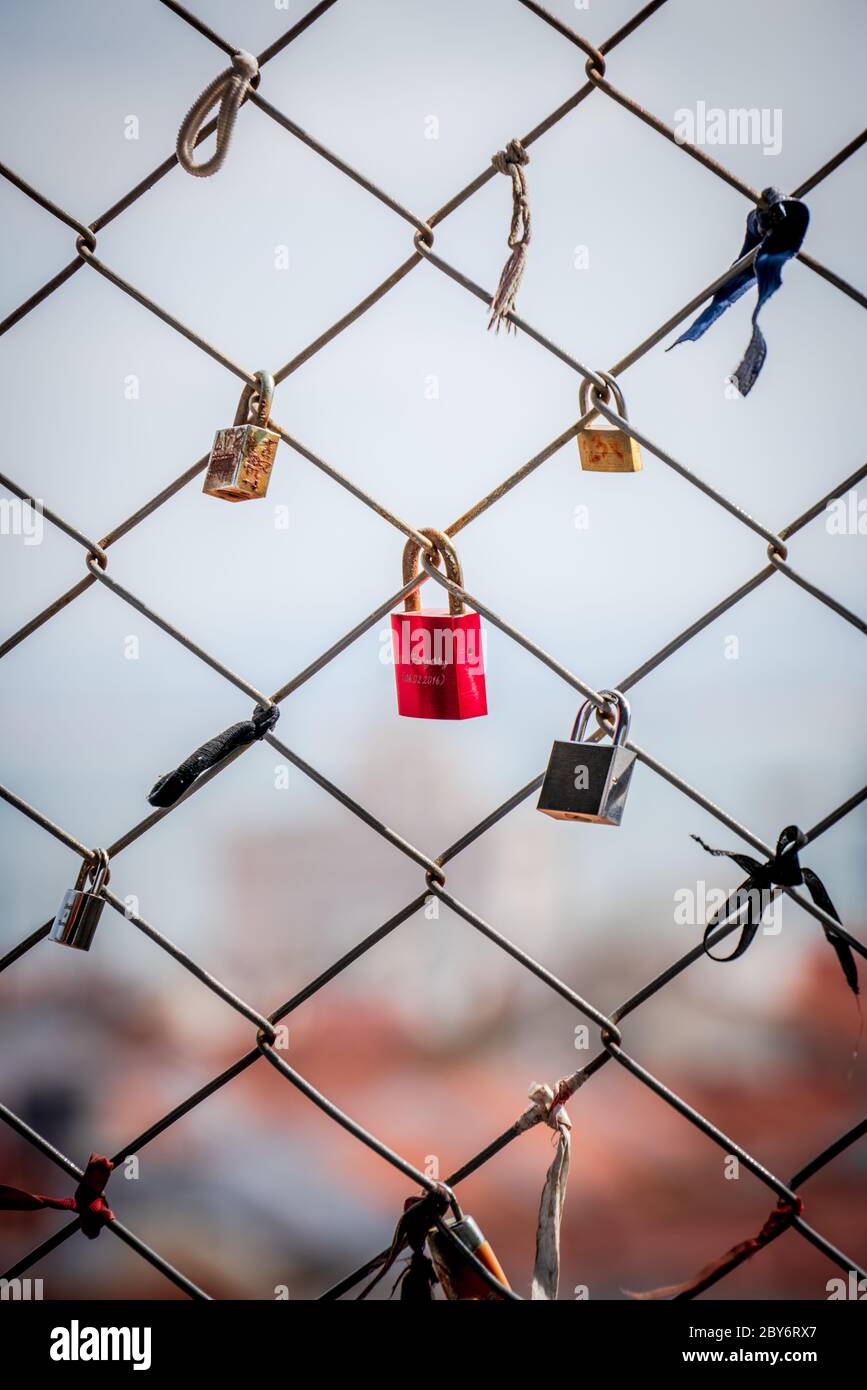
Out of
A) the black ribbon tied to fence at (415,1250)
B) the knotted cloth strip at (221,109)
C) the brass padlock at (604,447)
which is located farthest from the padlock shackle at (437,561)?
the black ribbon tied to fence at (415,1250)

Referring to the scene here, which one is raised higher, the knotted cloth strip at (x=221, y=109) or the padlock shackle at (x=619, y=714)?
the knotted cloth strip at (x=221, y=109)

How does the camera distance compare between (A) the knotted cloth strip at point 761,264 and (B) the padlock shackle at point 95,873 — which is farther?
(B) the padlock shackle at point 95,873

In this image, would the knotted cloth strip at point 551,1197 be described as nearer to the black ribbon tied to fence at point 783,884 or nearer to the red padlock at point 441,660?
the black ribbon tied to fence at point 783,884

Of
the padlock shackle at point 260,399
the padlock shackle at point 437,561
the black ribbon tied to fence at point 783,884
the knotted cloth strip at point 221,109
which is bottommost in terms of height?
the black ribbon tied to fence at point 783,884

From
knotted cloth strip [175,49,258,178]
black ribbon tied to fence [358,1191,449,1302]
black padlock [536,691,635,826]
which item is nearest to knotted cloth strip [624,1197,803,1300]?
black ribbon tied to fence [358,1191,449,1302]

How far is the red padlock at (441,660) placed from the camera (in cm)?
98

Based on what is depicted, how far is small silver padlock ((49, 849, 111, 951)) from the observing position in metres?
1.02

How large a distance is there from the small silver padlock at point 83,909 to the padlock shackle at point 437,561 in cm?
36

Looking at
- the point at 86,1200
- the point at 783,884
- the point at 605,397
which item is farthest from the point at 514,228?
the point at 86,1200

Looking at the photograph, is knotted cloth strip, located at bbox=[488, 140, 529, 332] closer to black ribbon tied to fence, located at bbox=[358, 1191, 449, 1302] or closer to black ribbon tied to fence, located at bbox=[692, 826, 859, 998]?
black ribbon tied to fence, located at bbox=[692, 826, 859, 998]

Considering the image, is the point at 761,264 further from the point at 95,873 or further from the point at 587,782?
the point at 95,873
